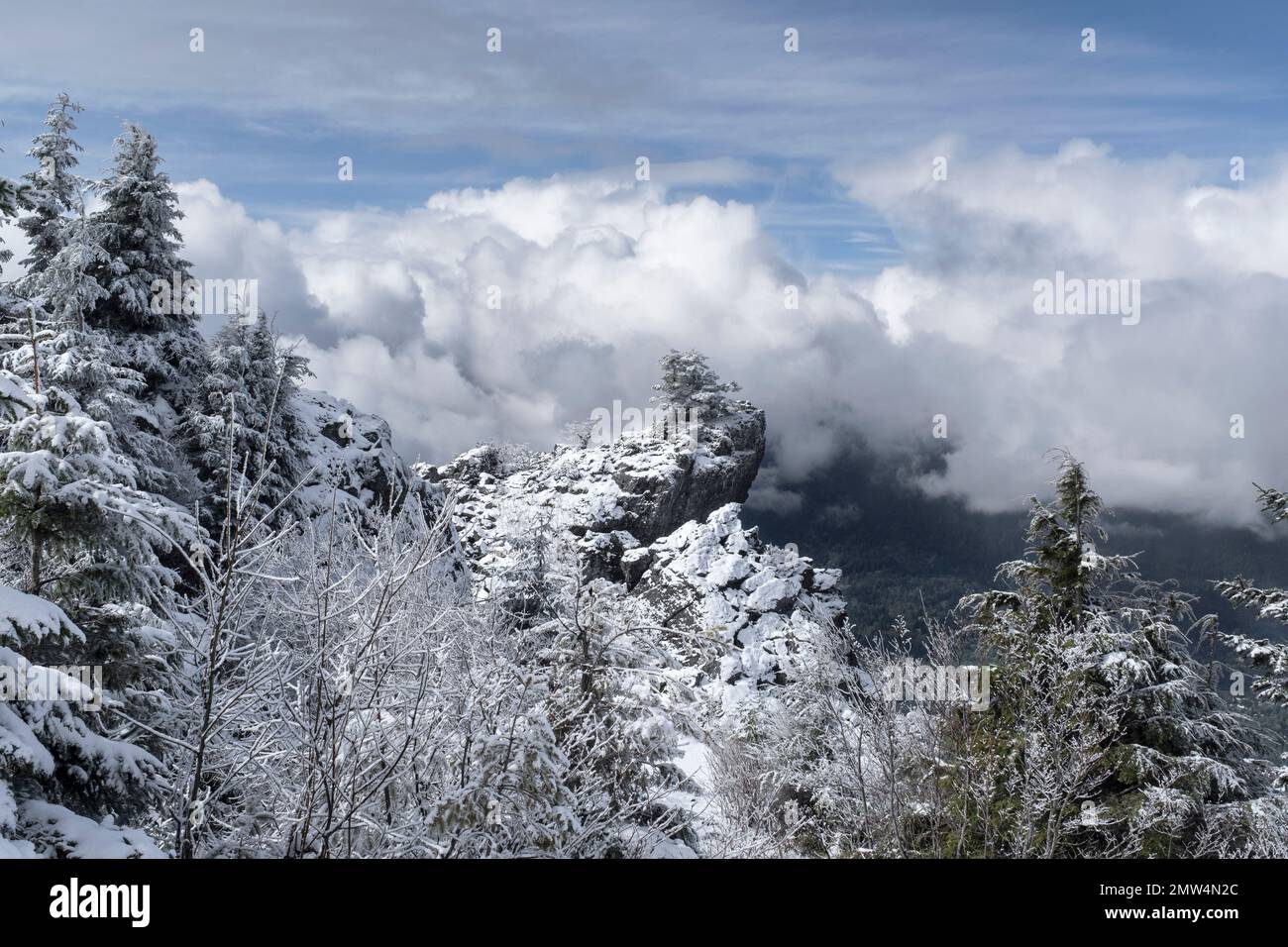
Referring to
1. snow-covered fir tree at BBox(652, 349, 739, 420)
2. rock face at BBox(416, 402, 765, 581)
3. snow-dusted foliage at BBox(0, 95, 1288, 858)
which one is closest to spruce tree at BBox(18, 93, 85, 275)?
snow-dusted foliage at BBox(0, 95, 1288, 858)

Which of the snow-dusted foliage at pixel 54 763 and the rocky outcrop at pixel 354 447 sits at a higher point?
the rocky outcrop at pixel 354 447

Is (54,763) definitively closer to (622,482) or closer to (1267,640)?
(1267,640)

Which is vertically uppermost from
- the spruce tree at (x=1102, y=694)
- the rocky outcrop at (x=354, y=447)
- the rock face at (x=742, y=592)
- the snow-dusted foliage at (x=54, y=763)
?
the rocky outcrop at (x=354, y=447)

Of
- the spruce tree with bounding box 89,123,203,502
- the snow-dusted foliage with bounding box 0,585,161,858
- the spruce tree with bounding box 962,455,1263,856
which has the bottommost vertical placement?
the spruce tree with bounding box 962,455,1263,856

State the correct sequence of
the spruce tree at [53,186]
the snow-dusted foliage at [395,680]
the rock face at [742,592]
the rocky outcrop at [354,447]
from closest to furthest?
the snow-dusted foliage at [395,680] → the spruce tree at [53,186] → the rocky outcrop at [354,447] → the rock face at [742,592]

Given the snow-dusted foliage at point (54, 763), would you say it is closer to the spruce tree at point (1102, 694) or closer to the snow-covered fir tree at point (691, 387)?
the spruce tree at point (1102, 694)

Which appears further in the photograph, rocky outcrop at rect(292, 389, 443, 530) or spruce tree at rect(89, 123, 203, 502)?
rocky outcrop at rect(292, 389, 443, 530)

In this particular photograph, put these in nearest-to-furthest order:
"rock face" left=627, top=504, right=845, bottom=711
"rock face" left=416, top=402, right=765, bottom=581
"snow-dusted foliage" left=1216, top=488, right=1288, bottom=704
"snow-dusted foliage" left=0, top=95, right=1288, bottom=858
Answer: "snow-dusted foliage" left=0, top=95, right=1288, bottom=858 < "snow-dusted foliage" left=1216, top=488, right=1288, bottom=704 < "rock face" left=627, top=504, right=845, bottom=711 < "rock face" left=416, top=402, right=765, bottom=581

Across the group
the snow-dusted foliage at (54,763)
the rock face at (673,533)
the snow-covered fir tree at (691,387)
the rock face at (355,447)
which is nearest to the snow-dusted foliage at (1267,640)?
the snow-dusted foliage at (54,763)

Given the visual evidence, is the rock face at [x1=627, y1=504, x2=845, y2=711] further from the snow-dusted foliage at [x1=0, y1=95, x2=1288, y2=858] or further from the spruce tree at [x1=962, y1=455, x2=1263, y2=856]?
the spruce tree at [x1=962, y1=455, x2=1263, y2=856]

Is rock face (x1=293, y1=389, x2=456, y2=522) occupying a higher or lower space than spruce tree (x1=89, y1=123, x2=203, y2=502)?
lower

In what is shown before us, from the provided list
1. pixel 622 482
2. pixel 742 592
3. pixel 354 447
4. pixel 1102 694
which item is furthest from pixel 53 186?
pixel 622 482
